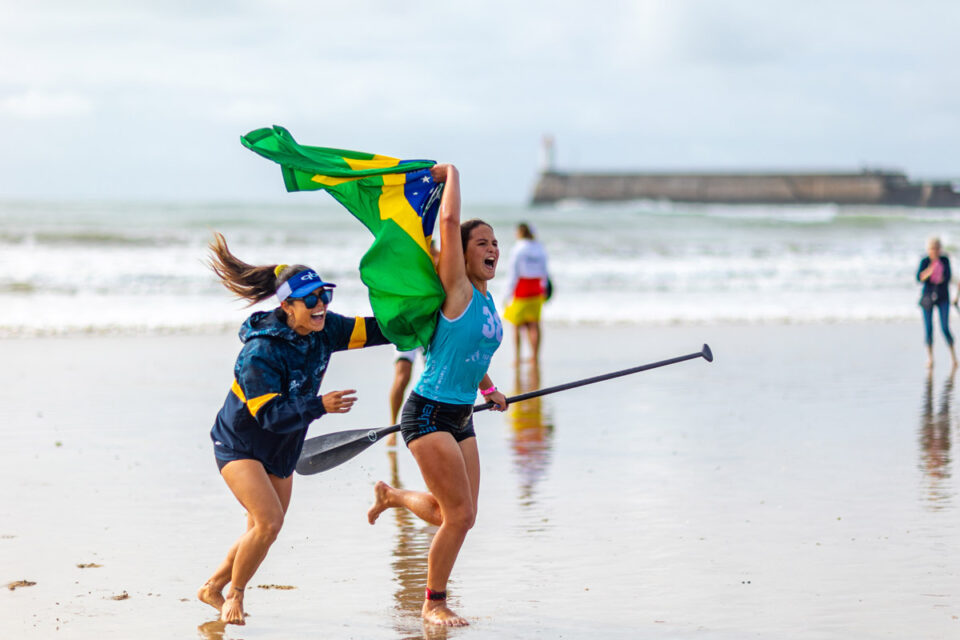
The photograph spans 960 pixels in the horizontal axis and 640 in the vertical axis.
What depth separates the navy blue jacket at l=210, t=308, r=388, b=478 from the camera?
4402mm

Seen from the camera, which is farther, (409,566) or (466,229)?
(409,566)

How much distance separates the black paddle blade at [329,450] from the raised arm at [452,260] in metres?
0.76

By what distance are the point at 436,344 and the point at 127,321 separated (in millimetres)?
14696

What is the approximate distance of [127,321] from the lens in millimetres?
18344

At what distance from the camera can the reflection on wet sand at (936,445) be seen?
6859 mm

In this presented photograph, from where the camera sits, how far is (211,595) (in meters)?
4.75

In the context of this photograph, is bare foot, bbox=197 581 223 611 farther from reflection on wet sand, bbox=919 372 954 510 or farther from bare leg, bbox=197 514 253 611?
reflection on wet sand, bbox=919 372 954 510

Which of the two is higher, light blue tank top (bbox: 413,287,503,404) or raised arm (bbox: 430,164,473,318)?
raised arm (bbox: 430,164,473,318)

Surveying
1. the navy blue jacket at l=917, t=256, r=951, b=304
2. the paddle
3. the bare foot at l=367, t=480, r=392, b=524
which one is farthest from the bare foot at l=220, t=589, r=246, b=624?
the navy blue jacket at l=917, t=256, r=951, b=304

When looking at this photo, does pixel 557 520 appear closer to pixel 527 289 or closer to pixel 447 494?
pixel 447 494

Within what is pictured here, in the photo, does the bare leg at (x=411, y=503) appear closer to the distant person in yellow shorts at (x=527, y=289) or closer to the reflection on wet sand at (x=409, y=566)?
the reflection on wet sand at (x=409, y=566)

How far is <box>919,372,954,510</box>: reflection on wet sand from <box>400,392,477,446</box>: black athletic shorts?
3222mm

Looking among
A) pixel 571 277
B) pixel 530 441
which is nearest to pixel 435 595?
pixel 530 441

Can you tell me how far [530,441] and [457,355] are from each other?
4.30 meters
